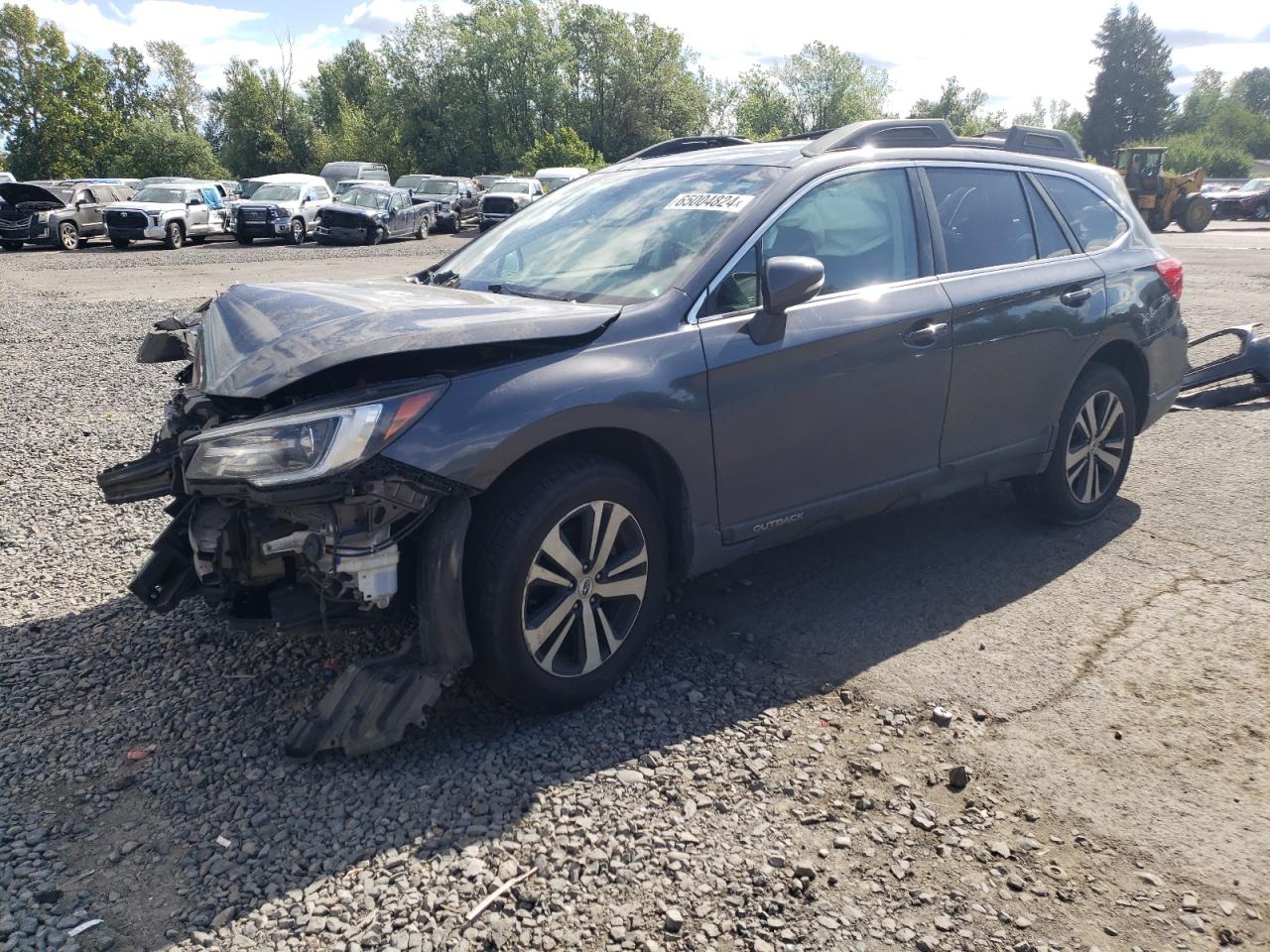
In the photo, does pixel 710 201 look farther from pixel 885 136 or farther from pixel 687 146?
pixel 687 146

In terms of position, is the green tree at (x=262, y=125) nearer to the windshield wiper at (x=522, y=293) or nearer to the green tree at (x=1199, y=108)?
the windshield wiper at (x=522, y=293)

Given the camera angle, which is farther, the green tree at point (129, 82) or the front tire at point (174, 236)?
the green tree at point (129, 82)

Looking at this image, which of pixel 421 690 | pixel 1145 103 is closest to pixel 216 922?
pixel 421 690

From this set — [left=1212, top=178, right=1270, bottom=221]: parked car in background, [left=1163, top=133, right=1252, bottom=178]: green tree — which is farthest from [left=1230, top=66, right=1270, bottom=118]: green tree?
[left=1212, top=178, right=1270, bottom=221]: parked car in background

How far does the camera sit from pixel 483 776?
301 cm

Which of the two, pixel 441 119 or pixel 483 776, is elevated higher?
pixel 441 119

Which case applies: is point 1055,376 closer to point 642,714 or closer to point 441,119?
point 642,714

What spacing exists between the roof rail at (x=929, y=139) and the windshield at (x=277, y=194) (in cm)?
2702

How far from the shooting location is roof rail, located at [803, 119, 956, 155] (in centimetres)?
421

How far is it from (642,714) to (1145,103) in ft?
343

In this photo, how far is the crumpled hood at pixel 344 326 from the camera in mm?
2945

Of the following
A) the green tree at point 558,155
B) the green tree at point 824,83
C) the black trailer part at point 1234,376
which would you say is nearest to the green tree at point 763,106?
the green tree at point 824,83

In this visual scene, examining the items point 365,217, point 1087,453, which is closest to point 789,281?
point 1087,453

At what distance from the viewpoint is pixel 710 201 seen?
153 inches
